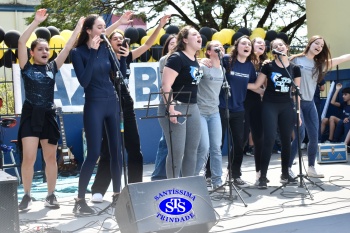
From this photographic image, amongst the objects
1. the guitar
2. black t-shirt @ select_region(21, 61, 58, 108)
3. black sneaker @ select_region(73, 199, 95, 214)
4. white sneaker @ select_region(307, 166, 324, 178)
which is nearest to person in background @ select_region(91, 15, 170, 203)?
black sneaker @ select_region(73, 199, 95, 214)

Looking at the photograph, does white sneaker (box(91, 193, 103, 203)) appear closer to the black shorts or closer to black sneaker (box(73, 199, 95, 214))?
black sneaker (box(73, 199, 95, 214))

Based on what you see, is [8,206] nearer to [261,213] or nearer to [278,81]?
[261,213]

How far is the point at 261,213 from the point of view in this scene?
20.0ft

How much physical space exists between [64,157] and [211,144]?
342cm

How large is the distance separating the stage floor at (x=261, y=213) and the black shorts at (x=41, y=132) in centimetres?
80

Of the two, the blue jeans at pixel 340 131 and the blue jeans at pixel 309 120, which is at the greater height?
the blue jeans at pixel 309 120

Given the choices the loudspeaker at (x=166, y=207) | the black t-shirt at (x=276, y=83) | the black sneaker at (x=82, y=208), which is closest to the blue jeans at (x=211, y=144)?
the black t-shirt at (x=276, y=83)

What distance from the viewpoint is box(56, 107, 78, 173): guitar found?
32.2 feet

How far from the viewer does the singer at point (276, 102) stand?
24.5 feet

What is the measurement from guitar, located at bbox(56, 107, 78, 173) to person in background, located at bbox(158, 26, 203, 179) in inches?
145

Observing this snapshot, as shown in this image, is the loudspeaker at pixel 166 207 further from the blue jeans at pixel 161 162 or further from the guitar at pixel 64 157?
the guitar at pixel 64 157

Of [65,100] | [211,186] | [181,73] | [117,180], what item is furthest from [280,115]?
[65,100]

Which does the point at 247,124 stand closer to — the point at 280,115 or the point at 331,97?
the point at 280,115

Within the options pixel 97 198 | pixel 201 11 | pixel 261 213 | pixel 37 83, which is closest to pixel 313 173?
pixel 261 213
